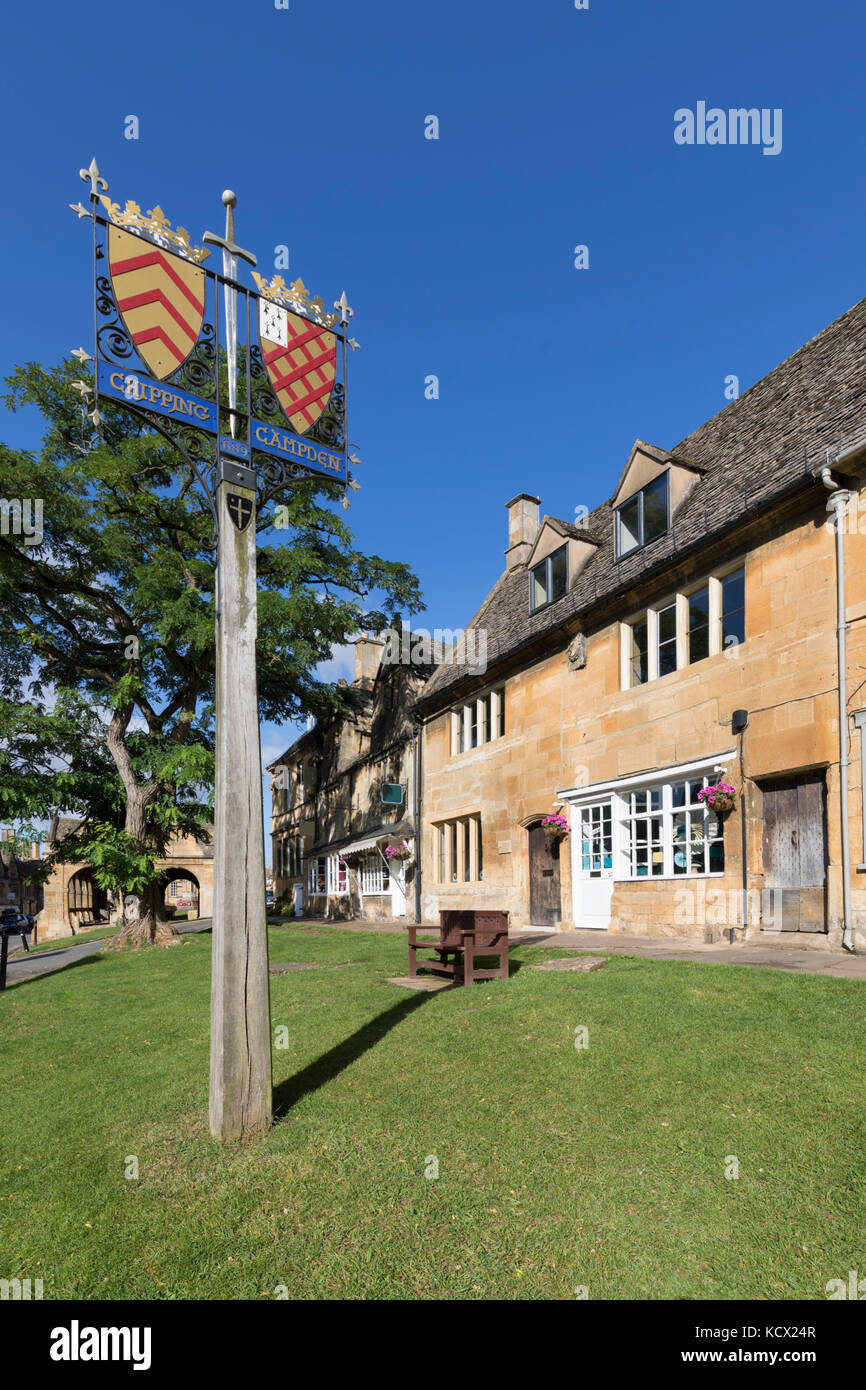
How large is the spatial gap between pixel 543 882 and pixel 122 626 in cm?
1299

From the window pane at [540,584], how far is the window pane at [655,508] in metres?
3.88

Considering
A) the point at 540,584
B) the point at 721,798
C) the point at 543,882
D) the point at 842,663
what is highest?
the point at 540,584

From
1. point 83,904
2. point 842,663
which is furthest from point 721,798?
point 83,904

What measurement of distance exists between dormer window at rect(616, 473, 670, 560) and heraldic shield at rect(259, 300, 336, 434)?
967cm

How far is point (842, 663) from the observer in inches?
412

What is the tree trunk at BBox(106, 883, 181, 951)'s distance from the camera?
20.4 metres

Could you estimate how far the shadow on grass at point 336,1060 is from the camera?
19.4 feet

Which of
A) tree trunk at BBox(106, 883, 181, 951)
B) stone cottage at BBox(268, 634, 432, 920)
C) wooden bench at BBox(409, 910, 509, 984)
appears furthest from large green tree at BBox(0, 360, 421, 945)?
wooden bench at BBox(409, 910, 509, 984)

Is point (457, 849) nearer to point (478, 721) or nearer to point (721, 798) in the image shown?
point (478, 721)

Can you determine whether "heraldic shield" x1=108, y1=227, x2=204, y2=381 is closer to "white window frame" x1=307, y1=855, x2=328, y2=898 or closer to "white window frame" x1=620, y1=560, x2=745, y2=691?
"white window frame" x1=620, y1=560, x2=745, y2=691

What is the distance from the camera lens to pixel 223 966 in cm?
532

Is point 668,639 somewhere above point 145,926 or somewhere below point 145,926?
above

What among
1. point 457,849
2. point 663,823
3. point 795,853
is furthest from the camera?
point 457,849
